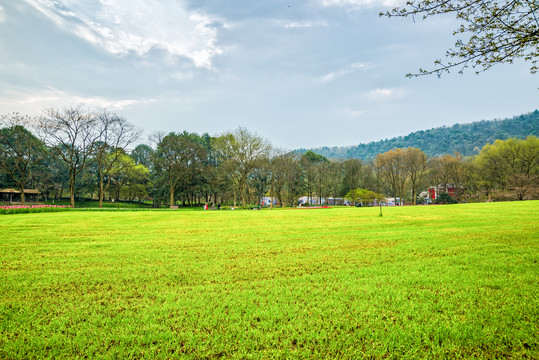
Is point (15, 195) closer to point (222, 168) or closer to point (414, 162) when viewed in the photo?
point (222, 168)

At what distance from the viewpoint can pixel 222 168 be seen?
4700cm

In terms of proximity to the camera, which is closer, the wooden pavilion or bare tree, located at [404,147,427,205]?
the wooden pavilion

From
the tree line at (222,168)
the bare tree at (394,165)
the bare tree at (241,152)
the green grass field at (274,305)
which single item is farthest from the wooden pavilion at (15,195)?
the bare tree at (394,165)

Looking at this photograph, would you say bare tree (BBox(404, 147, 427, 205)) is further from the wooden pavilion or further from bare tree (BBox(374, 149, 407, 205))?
the wooden pavilion

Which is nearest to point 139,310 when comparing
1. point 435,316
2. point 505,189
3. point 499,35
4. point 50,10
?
point 435,316

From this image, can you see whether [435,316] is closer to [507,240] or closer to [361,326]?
[361,326]

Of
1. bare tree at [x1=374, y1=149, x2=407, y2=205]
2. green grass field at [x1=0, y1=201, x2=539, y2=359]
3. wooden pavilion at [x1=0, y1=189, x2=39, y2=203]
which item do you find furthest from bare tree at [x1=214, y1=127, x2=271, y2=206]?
wooden pavilion at [x1=0, y1=189, x2=39, y2=203]

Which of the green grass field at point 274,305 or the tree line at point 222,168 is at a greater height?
the tree line at point 222,168

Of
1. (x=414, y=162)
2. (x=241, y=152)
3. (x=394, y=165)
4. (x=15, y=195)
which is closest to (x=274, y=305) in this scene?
(x=241, y=152)

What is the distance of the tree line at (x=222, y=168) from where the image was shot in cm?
3816

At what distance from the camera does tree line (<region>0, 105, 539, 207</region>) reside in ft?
125

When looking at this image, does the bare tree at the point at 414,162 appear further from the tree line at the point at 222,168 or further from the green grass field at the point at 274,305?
the green grass field at the point at 274,305

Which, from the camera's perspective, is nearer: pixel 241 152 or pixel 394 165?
pixel 241 152

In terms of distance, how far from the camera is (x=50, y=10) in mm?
18422
